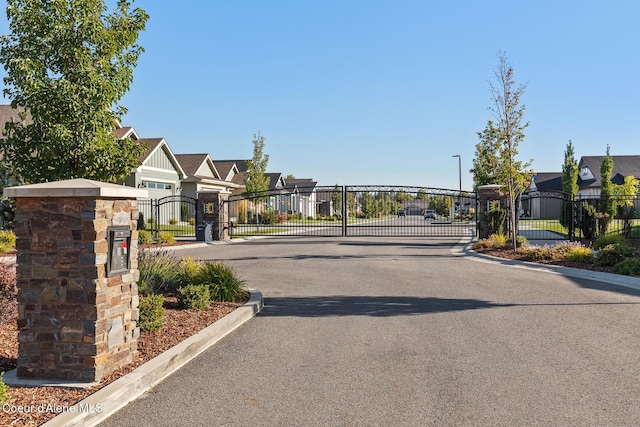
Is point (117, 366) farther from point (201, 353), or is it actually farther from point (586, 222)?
point (586, 222)

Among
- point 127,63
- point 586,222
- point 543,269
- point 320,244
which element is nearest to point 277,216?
point 320,244

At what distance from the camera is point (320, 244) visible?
2316 centimetres

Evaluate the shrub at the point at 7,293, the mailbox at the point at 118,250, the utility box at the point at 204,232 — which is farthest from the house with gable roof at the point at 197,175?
the mailbox at the point at 118,250

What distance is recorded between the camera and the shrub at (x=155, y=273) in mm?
8570

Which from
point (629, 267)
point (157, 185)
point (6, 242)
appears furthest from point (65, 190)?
point (157, 185)

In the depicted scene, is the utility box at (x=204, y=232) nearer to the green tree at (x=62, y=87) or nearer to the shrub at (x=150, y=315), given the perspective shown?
the green tree at (x=62, y=87)

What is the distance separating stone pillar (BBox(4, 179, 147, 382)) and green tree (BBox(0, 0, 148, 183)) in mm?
4350

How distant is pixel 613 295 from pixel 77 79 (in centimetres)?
1092

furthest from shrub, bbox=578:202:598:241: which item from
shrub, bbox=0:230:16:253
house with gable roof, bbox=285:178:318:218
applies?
house with gable roof, bbox=285:178:318:218

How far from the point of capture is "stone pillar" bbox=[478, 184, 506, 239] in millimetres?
22844

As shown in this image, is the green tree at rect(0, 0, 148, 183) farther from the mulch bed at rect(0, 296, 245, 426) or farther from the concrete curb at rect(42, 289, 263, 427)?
the concrete curb at rect(42, 289, 263, 427)

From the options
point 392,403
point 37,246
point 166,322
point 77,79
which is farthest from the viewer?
point 77,79

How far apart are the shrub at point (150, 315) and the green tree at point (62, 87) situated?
3.76 m

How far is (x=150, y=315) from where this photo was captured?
6832mm
